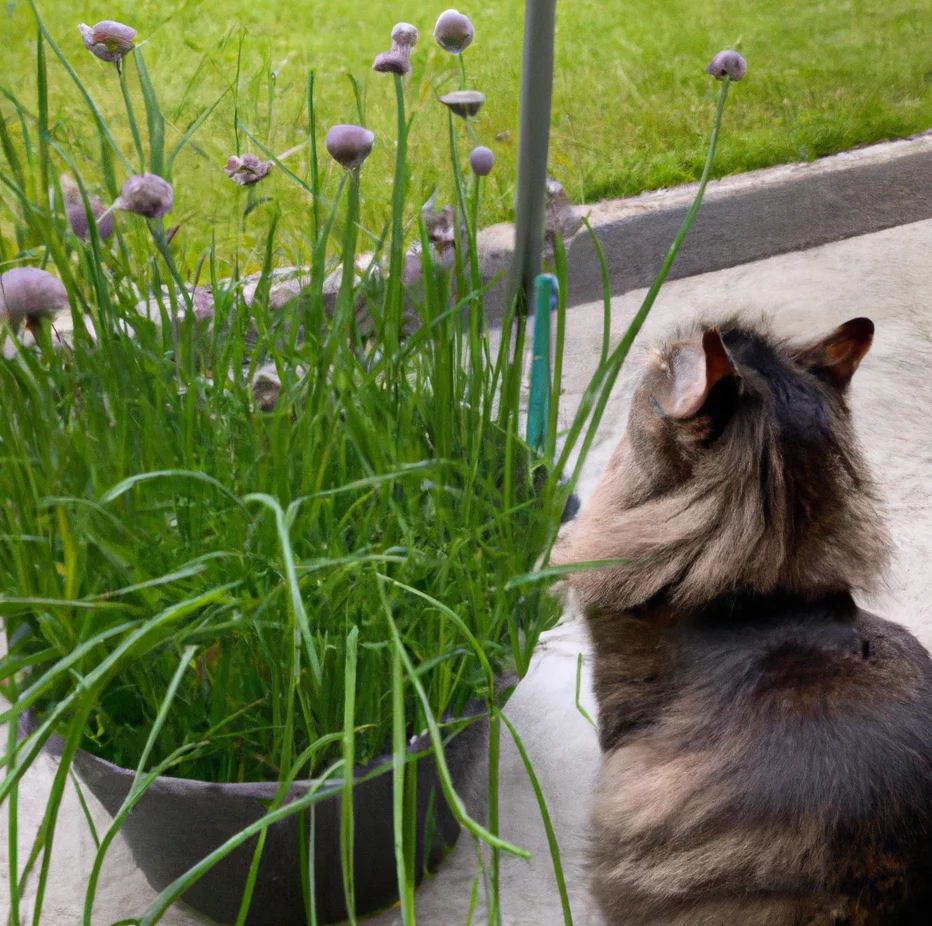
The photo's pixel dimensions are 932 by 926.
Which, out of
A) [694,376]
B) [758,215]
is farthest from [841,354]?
[758,215]

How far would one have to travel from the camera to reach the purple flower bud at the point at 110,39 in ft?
3.43

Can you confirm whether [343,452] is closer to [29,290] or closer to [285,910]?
[29,290]

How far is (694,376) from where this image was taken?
3.91ft

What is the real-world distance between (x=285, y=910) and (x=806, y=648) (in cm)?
65

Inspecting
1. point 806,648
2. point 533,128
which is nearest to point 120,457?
point 806,648

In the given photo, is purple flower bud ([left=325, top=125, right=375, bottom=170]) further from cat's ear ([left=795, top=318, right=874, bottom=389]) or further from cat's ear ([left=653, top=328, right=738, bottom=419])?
cat's ear ([left=795, top=318, right=874, bottom=389])

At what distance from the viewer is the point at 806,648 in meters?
1.11

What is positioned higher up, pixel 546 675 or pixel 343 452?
pixel 343 452

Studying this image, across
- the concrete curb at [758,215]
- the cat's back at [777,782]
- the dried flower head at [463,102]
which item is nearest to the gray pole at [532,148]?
the dried flower head at [463,102]

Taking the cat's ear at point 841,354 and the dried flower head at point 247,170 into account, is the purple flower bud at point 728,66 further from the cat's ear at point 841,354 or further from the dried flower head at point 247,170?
the dried flower head at point 247,170

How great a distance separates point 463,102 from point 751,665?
65cm

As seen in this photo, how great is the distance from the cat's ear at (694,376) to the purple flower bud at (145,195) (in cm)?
53

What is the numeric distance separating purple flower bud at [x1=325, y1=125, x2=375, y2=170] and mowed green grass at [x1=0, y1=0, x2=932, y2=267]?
0.75 m

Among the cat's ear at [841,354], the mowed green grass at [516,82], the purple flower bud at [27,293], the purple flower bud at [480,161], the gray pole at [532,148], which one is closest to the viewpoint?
the purple flower bud at [27,293]
